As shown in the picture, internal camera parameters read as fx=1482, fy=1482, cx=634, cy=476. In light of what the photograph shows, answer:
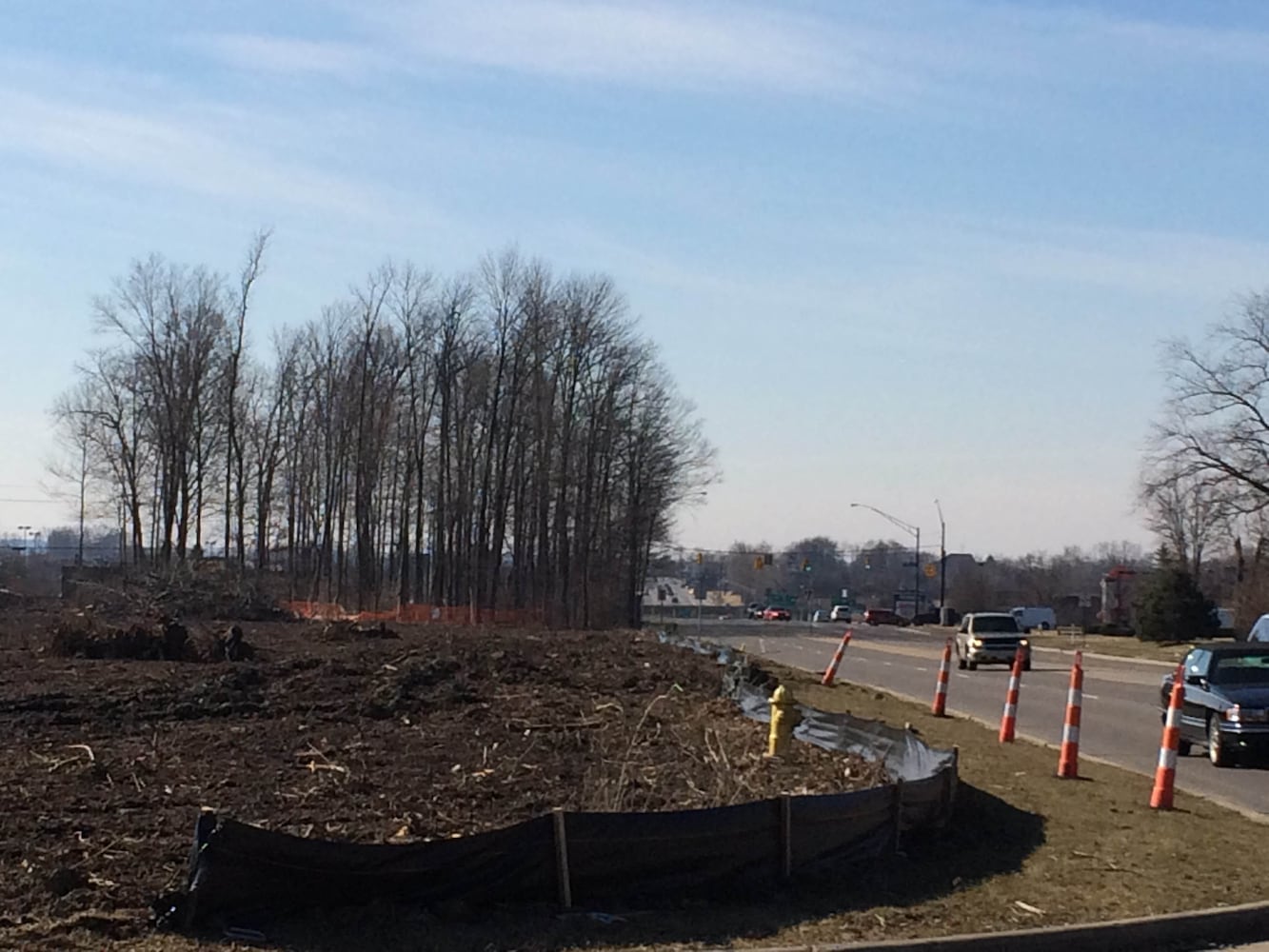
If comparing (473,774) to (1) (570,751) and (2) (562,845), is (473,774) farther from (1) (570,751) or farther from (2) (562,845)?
(2) (562,845)

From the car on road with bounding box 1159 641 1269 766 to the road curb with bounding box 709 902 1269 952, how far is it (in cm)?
756

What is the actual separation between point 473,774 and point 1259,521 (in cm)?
6586

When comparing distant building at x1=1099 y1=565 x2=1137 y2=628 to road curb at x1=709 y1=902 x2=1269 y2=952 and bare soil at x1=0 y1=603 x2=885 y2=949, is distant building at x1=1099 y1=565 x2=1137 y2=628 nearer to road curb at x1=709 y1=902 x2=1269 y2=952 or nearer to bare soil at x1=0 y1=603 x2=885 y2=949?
bare soil at x1=0 y1=603 x2=885 y2=949

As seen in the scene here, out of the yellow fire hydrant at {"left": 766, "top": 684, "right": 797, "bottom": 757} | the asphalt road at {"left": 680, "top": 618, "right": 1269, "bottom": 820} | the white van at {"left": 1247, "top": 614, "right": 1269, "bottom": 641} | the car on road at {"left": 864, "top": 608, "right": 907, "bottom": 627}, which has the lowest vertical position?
the car on road at {"left": 864, "top": 608, "right": 907, "bottom": 627}

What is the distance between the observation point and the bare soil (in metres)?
9.03

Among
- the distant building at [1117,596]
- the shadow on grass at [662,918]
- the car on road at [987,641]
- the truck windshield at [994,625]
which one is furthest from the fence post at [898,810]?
the distant building at [1117,596]

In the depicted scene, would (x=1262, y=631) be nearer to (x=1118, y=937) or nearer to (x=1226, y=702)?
(x=1226, y=702)

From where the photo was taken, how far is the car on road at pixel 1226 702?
1731 cm

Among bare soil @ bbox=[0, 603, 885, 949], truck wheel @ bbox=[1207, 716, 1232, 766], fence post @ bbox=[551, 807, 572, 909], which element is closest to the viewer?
fence post @ bbox=[551, 807, 572, 909]

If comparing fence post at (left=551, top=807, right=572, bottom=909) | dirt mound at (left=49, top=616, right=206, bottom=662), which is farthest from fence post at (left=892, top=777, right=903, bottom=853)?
dirt mound at (left=49, top=616, right=206, bottom=662)

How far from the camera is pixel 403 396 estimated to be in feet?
265

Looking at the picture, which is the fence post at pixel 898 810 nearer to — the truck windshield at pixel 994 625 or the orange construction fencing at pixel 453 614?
the truck windshield at pixel 994 625

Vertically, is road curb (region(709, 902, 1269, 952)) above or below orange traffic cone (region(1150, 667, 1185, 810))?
below

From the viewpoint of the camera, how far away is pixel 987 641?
4466cm
